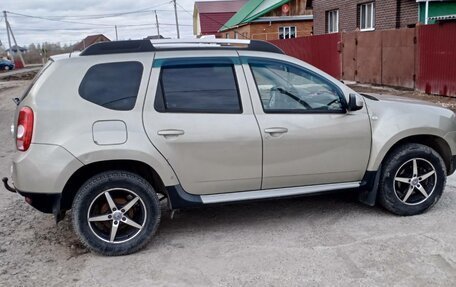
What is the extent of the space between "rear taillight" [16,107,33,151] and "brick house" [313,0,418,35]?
17212 millimetres

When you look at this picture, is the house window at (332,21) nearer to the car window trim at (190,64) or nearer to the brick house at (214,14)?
the car window trim at (190,64)

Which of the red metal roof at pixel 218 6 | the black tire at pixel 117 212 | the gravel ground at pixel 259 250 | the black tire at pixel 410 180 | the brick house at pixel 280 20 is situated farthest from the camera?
the red metal roof at pixel 218 6

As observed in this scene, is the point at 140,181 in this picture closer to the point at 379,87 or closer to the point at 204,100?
the point at 204,100

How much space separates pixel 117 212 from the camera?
4.28 m

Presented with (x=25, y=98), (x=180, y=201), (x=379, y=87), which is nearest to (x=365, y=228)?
(x=180, y=201)

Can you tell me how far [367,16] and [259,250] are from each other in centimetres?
2055

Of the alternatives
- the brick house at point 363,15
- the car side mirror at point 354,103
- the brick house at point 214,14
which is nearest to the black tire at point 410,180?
the car side mirror at point 354,103

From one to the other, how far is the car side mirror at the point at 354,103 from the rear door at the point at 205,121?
3.15 ft

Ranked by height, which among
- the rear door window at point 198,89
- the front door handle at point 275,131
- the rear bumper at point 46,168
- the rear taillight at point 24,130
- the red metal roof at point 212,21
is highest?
the red metal roof at point 212,21

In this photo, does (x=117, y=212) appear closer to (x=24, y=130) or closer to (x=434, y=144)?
(x=24, y=130)

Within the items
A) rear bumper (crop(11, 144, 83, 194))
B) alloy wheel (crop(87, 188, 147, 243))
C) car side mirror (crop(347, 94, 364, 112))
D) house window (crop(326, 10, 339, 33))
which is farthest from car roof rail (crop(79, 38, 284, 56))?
house window (crop(326, 10, 339, 33))

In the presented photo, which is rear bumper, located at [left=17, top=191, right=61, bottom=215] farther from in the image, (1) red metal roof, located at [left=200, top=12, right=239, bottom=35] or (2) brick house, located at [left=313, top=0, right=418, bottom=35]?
(1) red metal roof, located at [left=200, top=12, right=239, bottom=35]

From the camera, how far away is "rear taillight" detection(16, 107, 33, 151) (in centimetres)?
408

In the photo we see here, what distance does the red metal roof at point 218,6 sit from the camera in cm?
6400
